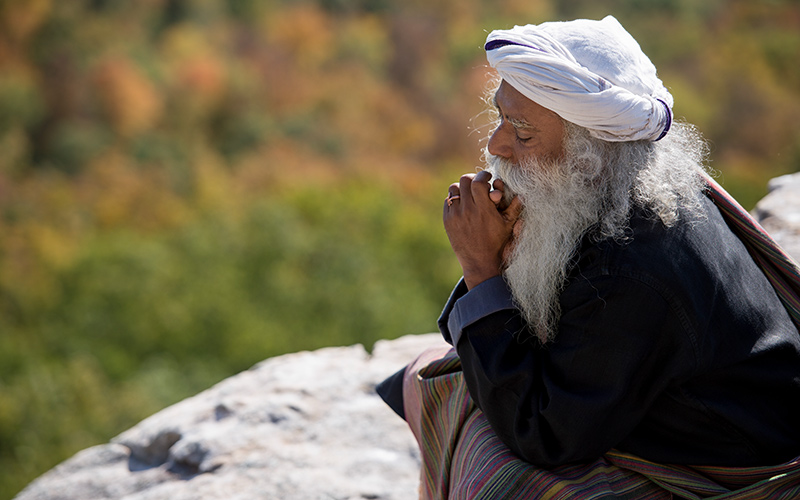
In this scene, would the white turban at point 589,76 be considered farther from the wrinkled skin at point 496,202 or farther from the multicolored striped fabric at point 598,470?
the multicolored striped fabric at point 598,470

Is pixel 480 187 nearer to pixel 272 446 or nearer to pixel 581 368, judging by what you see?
pixel 581 368

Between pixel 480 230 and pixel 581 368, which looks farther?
pixel 480 230

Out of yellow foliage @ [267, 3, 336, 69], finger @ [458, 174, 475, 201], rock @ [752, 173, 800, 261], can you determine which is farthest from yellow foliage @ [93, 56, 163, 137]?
finger @ [458, 174, 475, 201]

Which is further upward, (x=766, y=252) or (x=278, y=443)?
(x=766, y=252)

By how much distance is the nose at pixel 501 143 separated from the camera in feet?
6.33

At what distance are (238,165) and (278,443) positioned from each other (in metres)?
11.9

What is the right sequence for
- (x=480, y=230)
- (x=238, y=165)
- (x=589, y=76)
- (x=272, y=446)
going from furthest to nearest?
(x=238, y=165)
(x=272, y=446)
(x=480, y=230)
(x=589, y=76)

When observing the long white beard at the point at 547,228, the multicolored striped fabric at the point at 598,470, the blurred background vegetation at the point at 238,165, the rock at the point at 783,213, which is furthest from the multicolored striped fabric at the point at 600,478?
the blurred background vegetation at the point at 238,165

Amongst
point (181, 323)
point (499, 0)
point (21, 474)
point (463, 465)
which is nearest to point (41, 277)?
point (181, 323)

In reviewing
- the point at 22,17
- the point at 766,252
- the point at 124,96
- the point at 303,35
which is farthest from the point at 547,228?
the point at 303,35

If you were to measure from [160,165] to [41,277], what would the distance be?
3.00 metres

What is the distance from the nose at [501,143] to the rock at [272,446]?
122 centimetres

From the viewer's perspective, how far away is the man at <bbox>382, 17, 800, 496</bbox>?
1.65m

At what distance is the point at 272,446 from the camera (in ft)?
8.99
